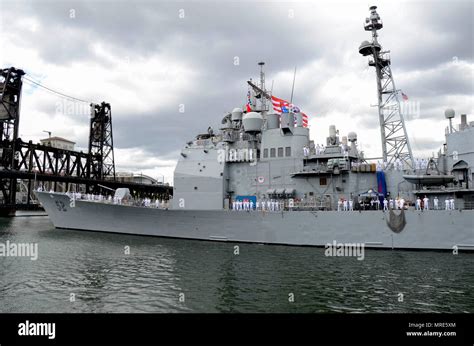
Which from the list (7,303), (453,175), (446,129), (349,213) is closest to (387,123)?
(446,129)

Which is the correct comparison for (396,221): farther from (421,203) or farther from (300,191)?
(300,191)

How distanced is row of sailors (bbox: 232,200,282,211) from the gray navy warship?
8cm

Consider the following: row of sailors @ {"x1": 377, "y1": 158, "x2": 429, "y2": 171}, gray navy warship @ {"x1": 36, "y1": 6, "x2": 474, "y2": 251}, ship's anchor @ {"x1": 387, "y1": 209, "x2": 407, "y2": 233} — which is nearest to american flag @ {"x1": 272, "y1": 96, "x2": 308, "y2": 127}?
gray navy warship @ {"x1": 36, "y1": 6, "x2": 474, "y2": 251}

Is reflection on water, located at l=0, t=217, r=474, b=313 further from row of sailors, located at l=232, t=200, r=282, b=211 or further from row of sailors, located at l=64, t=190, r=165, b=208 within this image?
row of sailors, located at l=64, t=190, r=165, b=208

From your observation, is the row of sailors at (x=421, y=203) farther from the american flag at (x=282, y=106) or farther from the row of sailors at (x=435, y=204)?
the american flag at (x=282, y=106)

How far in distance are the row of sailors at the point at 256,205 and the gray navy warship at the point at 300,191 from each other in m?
0.08

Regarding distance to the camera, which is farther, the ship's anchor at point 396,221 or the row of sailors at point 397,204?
the ship's anchor at point 396,221

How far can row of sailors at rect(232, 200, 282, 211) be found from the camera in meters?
20.2

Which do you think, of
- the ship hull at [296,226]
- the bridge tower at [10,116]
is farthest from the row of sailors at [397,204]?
the bridge tower at [10,116]

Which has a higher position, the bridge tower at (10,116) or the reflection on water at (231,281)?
the bridge tower at (10,116)

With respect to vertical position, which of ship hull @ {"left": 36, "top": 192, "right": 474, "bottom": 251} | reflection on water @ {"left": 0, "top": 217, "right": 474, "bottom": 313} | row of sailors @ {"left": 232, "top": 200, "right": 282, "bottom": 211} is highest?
row of sailors @ {"left": 232, "top": 200, "right": 282, "bottom": 211}

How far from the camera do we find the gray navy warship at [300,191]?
59.3ft
